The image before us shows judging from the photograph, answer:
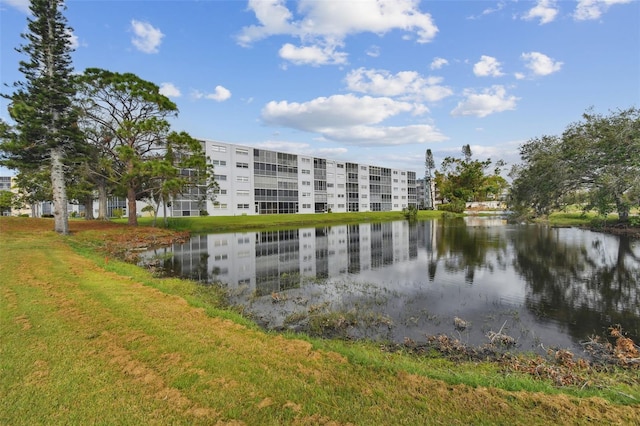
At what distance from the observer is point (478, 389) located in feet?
17.3

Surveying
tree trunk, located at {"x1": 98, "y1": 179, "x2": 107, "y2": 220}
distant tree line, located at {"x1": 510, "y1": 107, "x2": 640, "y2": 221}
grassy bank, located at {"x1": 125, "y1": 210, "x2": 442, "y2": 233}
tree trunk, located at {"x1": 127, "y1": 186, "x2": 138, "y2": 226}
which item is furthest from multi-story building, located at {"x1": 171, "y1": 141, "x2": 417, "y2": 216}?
distant tree line, located at {"x1": 510, "y1": 107, "x2": 640, "y2": 221}

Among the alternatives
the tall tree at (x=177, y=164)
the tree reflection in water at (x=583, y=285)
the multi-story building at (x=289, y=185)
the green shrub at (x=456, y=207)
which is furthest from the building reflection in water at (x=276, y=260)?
the green shrub at (x=456, y=207)

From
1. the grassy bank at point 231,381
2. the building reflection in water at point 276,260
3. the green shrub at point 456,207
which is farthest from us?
the green shrub at point 456,207

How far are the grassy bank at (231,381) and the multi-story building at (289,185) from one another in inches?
1833

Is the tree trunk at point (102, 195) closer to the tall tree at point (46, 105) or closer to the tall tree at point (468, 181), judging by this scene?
the tall tree at point (46, 105)

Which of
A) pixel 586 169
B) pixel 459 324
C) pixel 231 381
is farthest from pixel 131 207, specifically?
pixel 586 169

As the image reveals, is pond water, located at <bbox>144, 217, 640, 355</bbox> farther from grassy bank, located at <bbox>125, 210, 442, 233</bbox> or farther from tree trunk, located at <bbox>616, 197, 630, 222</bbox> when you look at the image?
grassy bank, located at <bbox>125, 210, 442, 233</bbox>

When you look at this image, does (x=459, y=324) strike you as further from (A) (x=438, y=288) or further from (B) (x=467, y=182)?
(B) (x=467, y=182)

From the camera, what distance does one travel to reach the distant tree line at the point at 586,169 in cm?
3384

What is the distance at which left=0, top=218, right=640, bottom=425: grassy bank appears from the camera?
177 inches

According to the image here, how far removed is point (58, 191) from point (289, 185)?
51284 millimetres

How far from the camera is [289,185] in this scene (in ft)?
246

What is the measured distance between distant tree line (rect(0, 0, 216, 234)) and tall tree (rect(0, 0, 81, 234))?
0.20 ft

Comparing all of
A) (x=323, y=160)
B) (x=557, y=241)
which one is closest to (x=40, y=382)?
(x=557, y=241)
